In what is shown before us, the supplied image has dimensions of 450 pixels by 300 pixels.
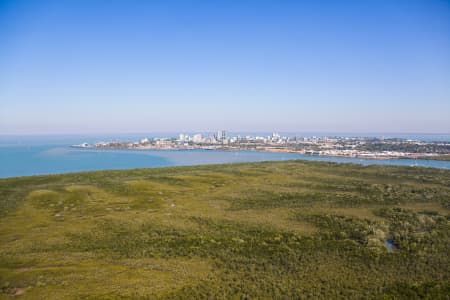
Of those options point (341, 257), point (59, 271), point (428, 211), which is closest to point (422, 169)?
point (428, 211)

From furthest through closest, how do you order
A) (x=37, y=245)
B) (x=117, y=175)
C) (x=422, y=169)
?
(x=422, y=169) → (x=117, y=175) → (x=37, y=245)

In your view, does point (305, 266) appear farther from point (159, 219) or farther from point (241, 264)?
point (159, 219)

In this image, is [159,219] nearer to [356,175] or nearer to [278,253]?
[278,253]

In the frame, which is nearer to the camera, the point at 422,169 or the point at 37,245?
the point at 37,245

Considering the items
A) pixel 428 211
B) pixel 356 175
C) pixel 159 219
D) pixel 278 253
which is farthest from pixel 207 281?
pixel 356 175

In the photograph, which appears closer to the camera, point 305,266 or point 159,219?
point 305,266

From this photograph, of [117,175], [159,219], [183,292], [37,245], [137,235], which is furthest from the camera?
[117,175]
